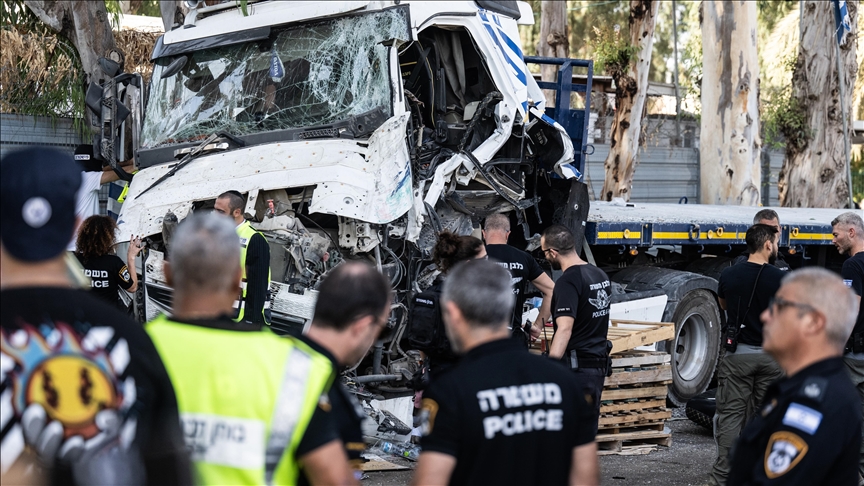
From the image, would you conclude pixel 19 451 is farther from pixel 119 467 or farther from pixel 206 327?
→ pixel 206 327

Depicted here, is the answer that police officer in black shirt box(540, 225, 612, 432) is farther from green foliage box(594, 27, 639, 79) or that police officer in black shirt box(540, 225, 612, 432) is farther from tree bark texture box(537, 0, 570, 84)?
tree bark texture box(537, 0, 570, 84)

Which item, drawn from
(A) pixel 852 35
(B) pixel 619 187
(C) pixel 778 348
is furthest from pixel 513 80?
(A) pixel 852 35

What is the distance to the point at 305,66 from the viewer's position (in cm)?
752

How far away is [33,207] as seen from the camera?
198 cm

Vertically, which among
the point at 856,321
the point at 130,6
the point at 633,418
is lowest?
the point at 633,418

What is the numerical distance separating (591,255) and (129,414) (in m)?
7.36

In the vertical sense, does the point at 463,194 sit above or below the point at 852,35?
below

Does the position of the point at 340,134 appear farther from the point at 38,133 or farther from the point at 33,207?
the point at 38,133

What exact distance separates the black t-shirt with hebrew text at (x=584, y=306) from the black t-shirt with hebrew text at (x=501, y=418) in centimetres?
304

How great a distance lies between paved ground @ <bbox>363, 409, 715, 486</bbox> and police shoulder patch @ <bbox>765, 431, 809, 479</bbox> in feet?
12.7

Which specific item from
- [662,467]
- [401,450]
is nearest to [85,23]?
[401,450]

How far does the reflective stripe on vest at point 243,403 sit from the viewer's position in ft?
7.52

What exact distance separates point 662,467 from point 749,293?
1.70 meters

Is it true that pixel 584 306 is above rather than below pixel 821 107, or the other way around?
below
